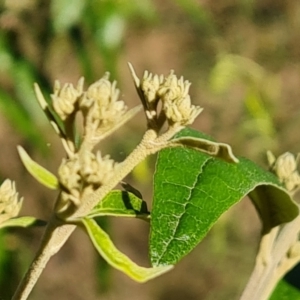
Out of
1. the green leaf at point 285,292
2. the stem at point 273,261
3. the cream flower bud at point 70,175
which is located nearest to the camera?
the cream flower bud at point 70,175

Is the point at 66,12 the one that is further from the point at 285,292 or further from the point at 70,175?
the point at 70,175

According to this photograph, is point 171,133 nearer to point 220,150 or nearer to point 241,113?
point 220,150

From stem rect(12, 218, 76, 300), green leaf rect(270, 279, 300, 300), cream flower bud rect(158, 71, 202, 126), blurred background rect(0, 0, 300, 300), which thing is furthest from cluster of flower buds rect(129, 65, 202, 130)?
blurred background rect(0, 0, 300, 300)

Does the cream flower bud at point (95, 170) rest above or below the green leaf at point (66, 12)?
above

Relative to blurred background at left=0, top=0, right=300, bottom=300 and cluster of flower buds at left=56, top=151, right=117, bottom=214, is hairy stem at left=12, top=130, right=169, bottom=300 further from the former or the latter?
blurred background at left=0, top=0, right=300, bottom=300

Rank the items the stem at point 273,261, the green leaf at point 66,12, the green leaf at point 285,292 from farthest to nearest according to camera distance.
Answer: the green leaf at point 66,12 → the green leaf at point 285,292 → the stem at point 273,261

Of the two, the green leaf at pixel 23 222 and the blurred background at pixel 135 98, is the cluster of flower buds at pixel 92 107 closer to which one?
the green leaf at pixel 23 222

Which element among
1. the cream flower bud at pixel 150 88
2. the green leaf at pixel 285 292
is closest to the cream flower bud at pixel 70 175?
the cream flower bud at pixel 150 88
